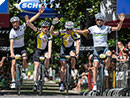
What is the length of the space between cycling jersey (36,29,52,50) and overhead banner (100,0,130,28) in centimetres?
388

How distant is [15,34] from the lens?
1433 cm

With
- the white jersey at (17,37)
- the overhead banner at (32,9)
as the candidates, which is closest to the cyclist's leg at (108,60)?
the white jersey at (17,37)

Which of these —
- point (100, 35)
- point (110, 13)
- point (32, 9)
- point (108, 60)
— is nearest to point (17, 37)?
point (100, 35)

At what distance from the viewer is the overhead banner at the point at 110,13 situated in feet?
59.2

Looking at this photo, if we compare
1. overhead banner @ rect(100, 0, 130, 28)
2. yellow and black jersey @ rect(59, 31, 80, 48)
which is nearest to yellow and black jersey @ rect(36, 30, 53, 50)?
yellow and black jersey @ rect(59, 31, 80, 48)

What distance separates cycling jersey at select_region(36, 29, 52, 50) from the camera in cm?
1480

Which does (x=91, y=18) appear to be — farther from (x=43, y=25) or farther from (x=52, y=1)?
(x=43, y=25)

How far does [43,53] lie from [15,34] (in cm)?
106

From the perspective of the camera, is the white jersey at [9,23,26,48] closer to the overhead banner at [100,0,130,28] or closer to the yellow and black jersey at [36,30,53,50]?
the yellow and black jersey at [36,30,53,50]

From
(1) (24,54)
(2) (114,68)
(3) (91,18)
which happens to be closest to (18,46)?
(1) (24,54)

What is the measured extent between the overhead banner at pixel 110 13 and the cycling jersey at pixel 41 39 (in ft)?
12.7

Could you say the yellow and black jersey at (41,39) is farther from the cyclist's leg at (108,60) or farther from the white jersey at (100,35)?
the cyclist's leg at (108,60)

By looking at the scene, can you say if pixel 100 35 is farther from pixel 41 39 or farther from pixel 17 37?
pixel 17 37

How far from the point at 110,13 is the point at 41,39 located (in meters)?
4.66
